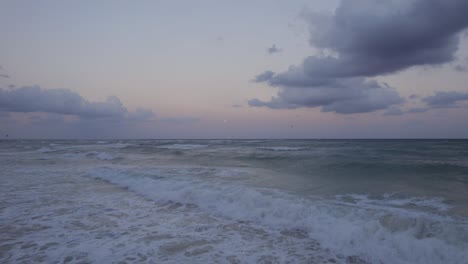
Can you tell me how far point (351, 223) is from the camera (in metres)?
6.14

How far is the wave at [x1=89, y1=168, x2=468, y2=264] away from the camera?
4.99m

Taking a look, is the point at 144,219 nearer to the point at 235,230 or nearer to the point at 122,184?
the point at 235,230

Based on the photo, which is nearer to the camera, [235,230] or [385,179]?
[235,230]

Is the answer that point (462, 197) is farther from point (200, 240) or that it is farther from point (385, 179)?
point (200, 240)

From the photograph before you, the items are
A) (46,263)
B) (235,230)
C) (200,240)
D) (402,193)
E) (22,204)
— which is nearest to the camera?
(46,263)

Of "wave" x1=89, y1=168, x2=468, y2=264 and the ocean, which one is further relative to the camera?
"wave" x1=89, y1=168, x2=468, y2=264

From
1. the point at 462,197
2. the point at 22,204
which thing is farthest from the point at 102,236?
the point at 462,197

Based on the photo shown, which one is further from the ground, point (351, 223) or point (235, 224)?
point (351, 223)

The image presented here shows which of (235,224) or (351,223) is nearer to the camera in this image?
(351,223)

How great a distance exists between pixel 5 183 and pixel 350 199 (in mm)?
15342

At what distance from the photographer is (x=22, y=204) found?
8195mm

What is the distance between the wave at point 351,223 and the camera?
4.99m

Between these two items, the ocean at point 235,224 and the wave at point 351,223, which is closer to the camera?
the ocean at point 235,224

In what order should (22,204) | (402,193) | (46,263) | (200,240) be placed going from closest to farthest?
(46,263) < (200,240) < (22,204) < (402,193)
